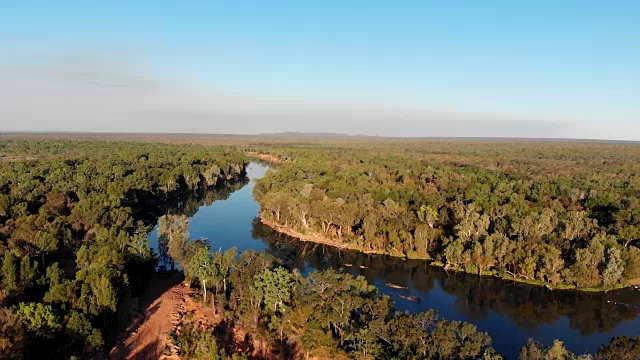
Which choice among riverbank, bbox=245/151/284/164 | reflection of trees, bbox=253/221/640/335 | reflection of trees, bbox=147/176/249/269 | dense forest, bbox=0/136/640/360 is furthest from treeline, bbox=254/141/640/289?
riverbank, bbox=245/151/284/164

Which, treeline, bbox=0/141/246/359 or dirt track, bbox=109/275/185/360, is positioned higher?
treeline, bbox=0/141/246/359

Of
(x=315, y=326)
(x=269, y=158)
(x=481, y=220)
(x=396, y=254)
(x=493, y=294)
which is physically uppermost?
(x=269, y=158)

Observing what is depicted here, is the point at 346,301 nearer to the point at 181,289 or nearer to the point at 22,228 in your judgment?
the point at 181,289

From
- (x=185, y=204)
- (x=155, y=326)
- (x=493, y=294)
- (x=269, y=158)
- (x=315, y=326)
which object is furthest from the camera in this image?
(x=269, y=158)

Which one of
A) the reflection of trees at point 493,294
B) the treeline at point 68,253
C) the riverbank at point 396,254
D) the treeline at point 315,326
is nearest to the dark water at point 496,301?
the reflection of trees at point 493,294

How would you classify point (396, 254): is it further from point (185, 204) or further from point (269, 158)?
point (269, 158)

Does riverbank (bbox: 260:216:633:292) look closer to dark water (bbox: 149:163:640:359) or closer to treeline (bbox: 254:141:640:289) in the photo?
treeline (bbox: 254:141:640:289)

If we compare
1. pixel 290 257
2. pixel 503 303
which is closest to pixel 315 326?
pixel 503 303
